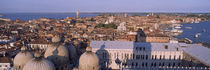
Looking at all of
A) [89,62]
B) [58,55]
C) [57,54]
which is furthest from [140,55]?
[57,54]

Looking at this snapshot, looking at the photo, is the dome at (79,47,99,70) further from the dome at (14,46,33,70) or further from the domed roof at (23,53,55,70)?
the dome at (14,46,33,70)

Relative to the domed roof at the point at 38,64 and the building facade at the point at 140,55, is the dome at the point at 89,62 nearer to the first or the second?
the domed roof at the point at 38,64

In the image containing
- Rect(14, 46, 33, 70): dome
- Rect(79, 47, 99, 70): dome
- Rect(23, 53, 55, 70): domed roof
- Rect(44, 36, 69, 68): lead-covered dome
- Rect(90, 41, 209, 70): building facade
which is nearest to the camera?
Rect(23, 53, 55, 70): domed roof

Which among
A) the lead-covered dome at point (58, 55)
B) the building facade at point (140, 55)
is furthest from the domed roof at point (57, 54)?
the building facade at point (140, 55)

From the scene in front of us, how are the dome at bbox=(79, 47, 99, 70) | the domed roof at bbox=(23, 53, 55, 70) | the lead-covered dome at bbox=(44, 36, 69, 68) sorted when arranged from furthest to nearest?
the lead-covered dome at bbox=(44, 36, 69, 68), the dome at bbox=(79, 47, 99, 70), the domed roof at bbox=(23, 53, 55, 70)

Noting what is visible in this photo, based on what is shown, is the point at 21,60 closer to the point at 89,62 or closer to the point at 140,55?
the point at 89,62

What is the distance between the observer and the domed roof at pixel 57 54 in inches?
835

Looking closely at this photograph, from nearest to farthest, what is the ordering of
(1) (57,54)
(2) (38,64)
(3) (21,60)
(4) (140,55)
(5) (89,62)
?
1. (2) (38,64)
2. (5) (89,62)
3. (3) (21,60)
4. (1) (57,54)
5. (4) (140,55)

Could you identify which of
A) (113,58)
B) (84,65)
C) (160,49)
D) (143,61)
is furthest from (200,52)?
(84,65)

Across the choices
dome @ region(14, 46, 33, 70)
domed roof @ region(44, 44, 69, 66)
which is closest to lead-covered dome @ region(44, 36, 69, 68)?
domed roof @ region(44, 44, 69, 66)

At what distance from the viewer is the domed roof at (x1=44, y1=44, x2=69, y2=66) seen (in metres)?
21.2

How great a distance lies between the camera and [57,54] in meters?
21.5

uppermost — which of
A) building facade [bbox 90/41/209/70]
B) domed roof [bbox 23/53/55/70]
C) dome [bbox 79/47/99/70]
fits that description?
domed roof [bbox 23/53/55/70]

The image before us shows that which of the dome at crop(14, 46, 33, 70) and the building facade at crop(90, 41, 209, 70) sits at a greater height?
the dome at crop(14, 46, 33, 70)
